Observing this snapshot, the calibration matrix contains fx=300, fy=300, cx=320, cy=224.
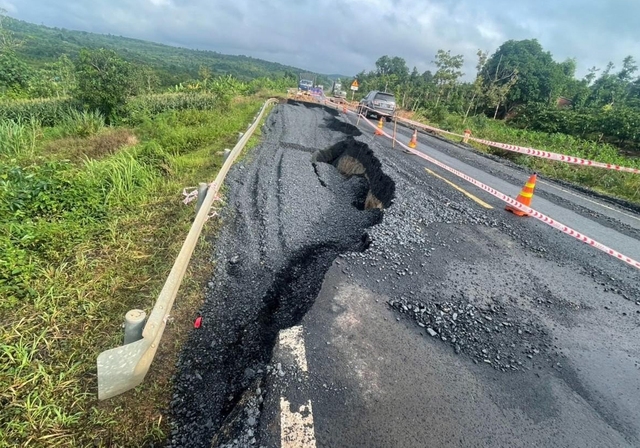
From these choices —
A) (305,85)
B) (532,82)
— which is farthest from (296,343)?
(532,82)

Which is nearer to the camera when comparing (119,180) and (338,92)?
(119,180)

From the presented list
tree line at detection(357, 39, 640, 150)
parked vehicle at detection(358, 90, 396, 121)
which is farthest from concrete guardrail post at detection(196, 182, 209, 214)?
tree line at detection(357, 39, 640, 150)

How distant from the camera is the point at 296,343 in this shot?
211 centimetres

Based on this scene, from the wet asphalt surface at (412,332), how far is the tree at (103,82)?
10872 millimetres

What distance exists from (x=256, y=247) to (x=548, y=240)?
13.5 feet

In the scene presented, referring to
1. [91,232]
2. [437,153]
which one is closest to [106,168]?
[91,232]

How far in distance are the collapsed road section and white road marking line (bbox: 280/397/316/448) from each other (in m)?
0.19

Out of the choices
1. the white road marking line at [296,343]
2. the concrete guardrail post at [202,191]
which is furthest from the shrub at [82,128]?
the white road marking line at [296,343]

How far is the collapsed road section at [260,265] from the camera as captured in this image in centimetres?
199

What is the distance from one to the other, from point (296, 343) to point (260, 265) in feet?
4.53

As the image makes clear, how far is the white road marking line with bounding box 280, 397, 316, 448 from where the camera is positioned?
1526 mm

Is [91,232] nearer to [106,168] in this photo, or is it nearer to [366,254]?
[106,168]

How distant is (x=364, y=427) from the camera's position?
5.48ft

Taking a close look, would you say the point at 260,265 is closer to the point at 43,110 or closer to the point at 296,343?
the point at 296,343
